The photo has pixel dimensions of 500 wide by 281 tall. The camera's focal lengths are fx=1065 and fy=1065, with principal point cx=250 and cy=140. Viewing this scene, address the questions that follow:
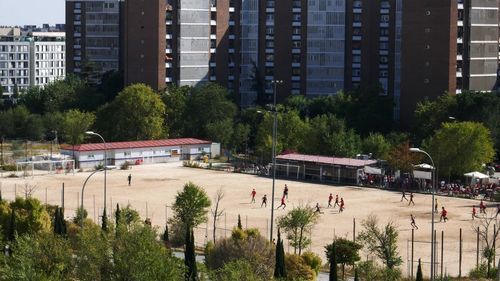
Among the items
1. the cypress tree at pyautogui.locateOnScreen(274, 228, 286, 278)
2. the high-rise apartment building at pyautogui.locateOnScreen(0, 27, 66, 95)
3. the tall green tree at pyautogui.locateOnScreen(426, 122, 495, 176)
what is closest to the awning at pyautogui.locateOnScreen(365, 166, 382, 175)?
the tall green tree at pyautogui.locateOnScreen(426, 122, 495, 176)

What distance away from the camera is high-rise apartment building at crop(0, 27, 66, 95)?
551 feet

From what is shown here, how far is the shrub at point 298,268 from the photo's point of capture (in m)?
41.4

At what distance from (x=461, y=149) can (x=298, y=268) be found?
120 feet

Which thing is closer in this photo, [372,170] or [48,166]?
[372,170]

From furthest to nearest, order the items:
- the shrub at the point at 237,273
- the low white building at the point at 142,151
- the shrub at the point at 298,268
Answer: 1. the low white building at the point at 142,151
2. the shrub at the point at 298,268
3. the shrub at the point at 237,273

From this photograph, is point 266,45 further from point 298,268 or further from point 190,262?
point 190,262

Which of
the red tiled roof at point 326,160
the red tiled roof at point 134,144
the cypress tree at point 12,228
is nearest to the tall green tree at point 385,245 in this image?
the cypress tree at point 12,228

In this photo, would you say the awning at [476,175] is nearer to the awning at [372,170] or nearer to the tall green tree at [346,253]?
the awning at [372,170]

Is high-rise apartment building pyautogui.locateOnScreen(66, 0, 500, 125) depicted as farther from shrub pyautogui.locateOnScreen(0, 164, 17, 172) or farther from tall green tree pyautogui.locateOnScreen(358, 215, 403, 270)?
tall green tree pyautogui.locateOnScreen(358, 215, 403, 270)

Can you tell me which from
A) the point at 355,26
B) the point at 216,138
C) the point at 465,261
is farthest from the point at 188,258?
the point at 355,26

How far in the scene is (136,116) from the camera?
97.4m

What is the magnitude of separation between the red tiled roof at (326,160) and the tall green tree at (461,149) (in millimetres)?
5551

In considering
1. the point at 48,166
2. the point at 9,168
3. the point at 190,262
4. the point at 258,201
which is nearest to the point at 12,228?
the point at 190,262

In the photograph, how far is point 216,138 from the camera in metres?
97.3
